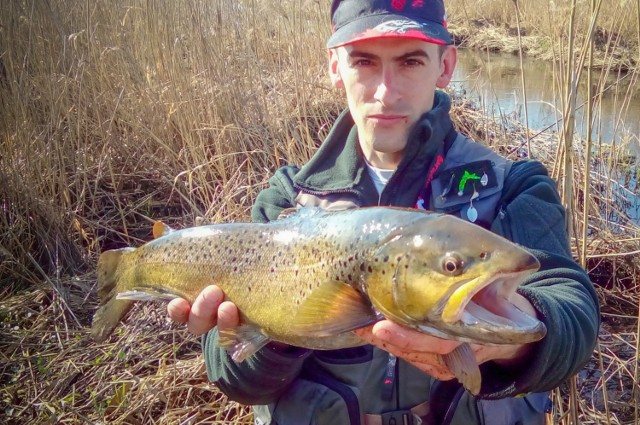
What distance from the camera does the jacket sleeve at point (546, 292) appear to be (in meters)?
1.69

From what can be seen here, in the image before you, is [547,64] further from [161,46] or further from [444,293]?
[444,293]

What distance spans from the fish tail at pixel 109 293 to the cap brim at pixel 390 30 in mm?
1256

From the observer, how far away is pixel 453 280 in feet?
4.59

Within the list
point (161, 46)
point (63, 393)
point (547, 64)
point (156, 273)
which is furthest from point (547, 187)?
point (547, 64)

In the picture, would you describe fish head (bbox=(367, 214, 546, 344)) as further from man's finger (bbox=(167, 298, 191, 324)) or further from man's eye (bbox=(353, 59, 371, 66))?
man's eye (bbox=(353, 59, 371, 66))

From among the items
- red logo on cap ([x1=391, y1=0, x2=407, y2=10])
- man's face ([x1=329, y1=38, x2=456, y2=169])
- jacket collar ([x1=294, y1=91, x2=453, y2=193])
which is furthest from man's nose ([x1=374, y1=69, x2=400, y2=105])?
red logo on cap ([x1=391, y1=0, x2=407, y2=10])

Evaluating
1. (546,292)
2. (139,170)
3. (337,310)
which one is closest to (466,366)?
(337,310)

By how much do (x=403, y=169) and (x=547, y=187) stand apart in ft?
1.78

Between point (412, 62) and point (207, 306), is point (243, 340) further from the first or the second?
point (412, 62)

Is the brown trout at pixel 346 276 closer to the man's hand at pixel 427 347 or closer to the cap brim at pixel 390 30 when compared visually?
the man's hand at pixel 427 347

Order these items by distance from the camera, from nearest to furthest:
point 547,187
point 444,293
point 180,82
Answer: point 444,293 → point 547,187 → point 180,82

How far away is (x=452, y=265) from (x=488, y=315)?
15cm

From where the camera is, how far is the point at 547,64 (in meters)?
10.9

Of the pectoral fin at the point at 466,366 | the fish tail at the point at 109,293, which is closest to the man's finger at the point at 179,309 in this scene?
the fish tail at the point at 109,293
